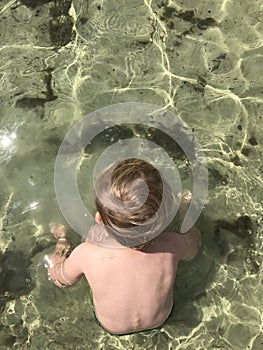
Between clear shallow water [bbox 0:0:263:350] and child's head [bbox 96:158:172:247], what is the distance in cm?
126

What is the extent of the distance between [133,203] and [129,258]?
23.7 inches

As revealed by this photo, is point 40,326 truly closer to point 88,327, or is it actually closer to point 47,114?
point 88,327

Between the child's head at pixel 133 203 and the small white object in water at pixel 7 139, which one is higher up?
the child's head at pixel 133 203

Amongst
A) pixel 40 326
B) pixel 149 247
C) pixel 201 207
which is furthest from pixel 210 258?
pixel 40 326

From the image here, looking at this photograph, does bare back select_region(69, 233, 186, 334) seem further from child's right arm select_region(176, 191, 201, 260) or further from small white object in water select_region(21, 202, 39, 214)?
Answer: small white object in water select_region(21, 202, 39, 214)

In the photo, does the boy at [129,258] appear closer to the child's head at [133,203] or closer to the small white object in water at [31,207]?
the child's head at [133,203]

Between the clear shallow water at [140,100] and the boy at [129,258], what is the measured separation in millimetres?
357

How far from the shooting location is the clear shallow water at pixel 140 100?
15.3 ft

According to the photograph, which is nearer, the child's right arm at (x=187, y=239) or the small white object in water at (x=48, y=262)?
the child's right arm at (x=187, y=239)

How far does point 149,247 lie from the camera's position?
153 inches

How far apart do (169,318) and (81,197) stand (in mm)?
1367

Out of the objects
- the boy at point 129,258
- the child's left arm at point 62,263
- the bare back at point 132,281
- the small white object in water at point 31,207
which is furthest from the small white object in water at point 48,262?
the bare back at point 132,281

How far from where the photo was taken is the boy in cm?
347

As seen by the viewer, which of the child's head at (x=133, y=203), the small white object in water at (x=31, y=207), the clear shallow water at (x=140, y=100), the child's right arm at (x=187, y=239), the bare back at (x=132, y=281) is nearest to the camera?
the child's head at (x=133, y=203)
